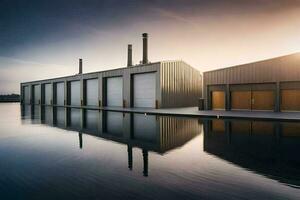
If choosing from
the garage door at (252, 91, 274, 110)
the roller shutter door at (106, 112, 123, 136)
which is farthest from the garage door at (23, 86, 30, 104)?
the garage door at (252, 91, 274, 110)

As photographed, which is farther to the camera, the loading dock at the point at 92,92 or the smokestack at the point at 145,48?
the loading dock at the point at 92,92

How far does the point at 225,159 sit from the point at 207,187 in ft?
9.88

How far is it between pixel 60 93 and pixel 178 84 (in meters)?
32.1

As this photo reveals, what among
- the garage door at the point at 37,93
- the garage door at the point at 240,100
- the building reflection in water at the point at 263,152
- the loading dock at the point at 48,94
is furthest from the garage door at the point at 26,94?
the building reflection in water at the point at 263,152

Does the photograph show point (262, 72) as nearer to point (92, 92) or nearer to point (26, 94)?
point (92, 92)

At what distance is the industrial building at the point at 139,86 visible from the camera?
1406 inches

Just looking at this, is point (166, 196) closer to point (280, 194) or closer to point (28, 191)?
point (280, 194)

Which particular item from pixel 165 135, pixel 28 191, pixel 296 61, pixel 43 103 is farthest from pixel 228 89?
pixel 43 103

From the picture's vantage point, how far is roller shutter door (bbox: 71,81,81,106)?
51875 mm

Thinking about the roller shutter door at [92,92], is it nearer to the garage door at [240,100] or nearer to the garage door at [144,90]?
the garage door at [144,90]

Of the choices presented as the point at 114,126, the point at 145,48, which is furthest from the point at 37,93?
the point at 114,126

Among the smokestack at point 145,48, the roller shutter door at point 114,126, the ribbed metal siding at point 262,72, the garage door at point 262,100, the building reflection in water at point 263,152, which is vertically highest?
the smokestack at point 145,48

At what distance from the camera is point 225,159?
8.55m

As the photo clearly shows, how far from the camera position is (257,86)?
2923 centimetres
